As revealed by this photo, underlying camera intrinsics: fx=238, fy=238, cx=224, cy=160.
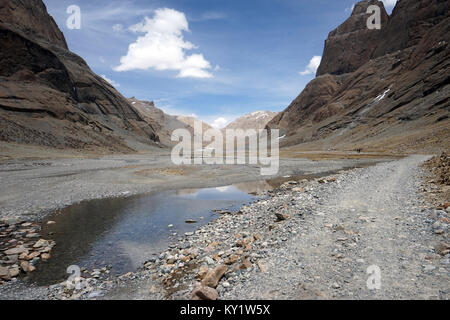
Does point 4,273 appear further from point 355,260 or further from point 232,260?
point 355,260

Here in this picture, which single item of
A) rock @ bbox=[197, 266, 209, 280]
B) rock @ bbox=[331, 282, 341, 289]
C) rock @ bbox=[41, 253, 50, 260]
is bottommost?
rock @ bbox=[41, 253, 50, 260]

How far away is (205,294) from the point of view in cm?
568

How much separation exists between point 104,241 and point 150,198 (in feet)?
34.3

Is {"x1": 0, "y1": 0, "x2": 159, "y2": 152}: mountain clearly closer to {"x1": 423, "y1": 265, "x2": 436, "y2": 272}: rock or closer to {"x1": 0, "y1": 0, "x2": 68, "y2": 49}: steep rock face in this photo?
{"x1": 0, "y1": 0, "x2": 68, "y2": 49}: steep rock face

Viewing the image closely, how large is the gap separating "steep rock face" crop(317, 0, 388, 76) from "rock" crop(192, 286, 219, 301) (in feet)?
661

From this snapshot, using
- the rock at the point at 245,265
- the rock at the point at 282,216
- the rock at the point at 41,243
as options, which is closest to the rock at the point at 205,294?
the rock at the point at 245,265

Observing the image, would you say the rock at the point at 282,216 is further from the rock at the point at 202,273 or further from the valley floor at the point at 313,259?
the rock at the point at 202,273

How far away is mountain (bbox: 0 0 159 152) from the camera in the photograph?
81688 mm

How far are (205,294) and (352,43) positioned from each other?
219 meters

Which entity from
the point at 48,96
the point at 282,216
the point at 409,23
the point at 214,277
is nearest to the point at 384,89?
the point at 409,23

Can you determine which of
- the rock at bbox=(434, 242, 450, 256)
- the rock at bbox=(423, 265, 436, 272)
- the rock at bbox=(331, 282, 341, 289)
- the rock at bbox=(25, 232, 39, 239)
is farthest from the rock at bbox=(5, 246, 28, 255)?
the rock at bbox=(434, 242, 450, 256)

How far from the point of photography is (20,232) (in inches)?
507

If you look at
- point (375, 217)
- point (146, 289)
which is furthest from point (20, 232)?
point (375, 217)

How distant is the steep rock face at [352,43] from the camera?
172500 millimetres
